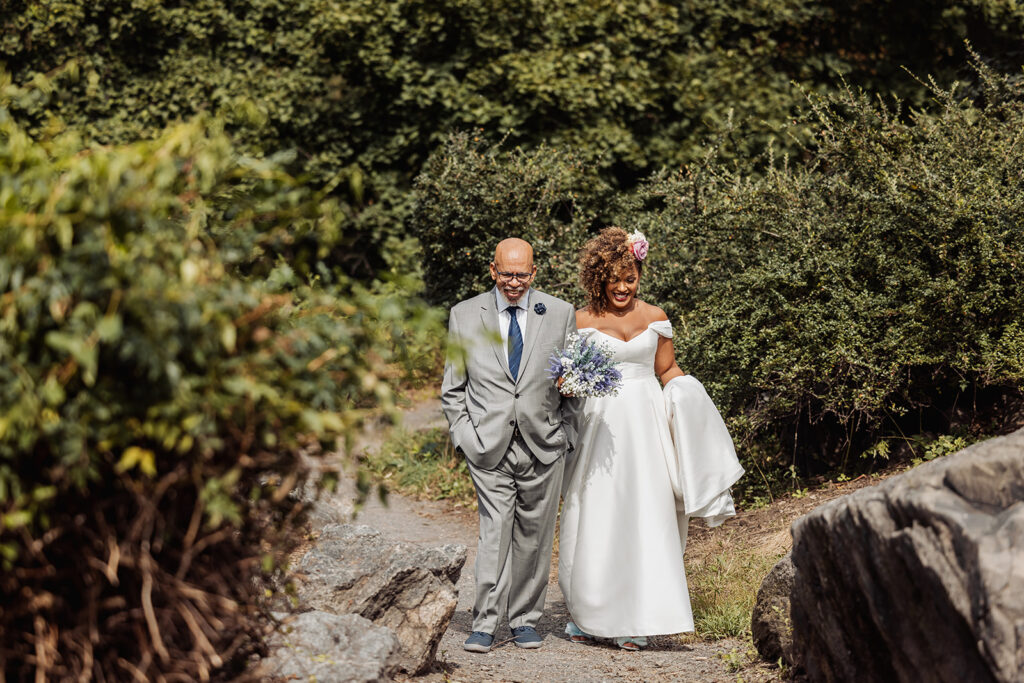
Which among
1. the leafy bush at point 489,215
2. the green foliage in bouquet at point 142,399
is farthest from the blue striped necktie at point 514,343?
the leafy bush at point 489,215

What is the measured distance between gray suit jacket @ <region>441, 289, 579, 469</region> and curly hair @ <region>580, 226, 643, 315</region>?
371 mm

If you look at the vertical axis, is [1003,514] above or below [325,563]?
above

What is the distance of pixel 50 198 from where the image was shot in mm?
2471

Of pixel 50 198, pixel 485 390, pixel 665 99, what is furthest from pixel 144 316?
pixel 665 99

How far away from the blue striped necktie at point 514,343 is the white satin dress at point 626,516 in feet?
1.32

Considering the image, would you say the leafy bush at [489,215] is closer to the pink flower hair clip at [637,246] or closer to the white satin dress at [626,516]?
the pink flower hair clip at [637,246]

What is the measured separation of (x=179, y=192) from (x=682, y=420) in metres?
4.10

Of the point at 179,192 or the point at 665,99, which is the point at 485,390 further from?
the point at 665,99

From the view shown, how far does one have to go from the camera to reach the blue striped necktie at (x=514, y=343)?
6.09 metres


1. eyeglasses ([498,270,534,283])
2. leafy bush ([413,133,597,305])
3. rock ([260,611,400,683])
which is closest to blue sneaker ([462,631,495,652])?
rock ([260,611,400,683])

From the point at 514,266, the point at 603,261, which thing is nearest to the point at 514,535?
the point at 514,266

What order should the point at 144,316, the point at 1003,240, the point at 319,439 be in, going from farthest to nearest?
the point at 1003,240
the point at 319,439
the point at 144,316

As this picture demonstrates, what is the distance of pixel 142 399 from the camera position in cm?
252

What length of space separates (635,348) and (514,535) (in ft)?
4.35
